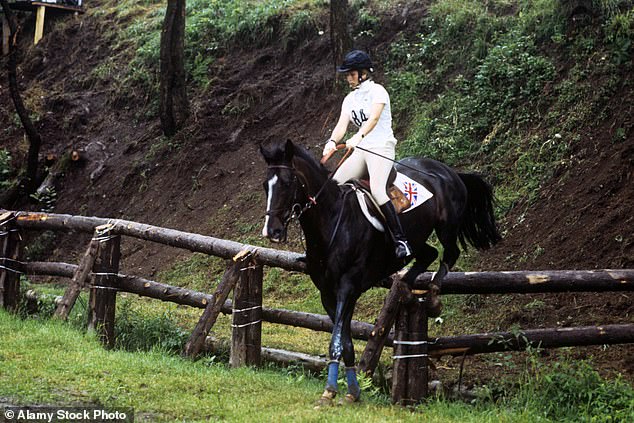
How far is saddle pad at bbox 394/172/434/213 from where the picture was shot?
27.1ft

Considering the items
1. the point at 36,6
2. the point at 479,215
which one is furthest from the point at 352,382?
the point at 36,6

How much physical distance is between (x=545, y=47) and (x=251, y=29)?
7926mm

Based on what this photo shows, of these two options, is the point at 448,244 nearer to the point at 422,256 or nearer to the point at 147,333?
the point at 422,256

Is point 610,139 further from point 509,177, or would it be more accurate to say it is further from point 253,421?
point 253,421

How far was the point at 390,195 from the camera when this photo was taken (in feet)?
26.7

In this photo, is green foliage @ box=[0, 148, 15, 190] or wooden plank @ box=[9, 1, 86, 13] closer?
green foliage @ box=[0, 148, 15, 190]

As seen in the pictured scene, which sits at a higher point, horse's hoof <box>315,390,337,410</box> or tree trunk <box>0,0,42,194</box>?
tree trunk <box>0,0,42,194</box>

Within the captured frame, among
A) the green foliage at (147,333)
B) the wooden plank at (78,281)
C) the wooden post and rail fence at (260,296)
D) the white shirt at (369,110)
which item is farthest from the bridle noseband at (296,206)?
the wooden plank at (78,281)

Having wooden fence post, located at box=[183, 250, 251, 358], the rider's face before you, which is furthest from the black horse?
wooden fence post, located at box=[183, 250, 251, 358]

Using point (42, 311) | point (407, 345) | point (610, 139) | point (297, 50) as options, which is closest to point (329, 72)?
point (297, 50)

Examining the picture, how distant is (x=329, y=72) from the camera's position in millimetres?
17906

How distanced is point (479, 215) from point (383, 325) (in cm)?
228

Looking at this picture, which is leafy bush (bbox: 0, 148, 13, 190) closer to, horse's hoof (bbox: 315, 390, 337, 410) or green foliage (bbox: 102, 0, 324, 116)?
green foliage (bbox: 102, 0, 324, 116)

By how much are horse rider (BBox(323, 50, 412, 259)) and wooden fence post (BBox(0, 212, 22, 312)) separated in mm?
5511
